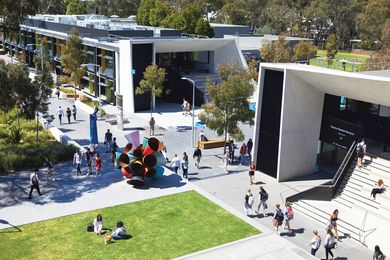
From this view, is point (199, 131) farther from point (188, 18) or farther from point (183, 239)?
point (188, 18)

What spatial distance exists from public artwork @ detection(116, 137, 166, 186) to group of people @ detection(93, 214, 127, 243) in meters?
4.79

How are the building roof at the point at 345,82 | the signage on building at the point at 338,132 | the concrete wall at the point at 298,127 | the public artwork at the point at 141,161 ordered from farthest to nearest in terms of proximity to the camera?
the concrete wall at the point at 298,127
the signage on building at the point at 338,132
the public artwork at the point at 141,161
the building roof at the point at 345,82

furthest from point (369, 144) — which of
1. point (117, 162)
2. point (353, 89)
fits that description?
point (117, 162)

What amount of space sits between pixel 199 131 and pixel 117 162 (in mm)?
10990

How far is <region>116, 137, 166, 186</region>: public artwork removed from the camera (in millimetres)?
23234

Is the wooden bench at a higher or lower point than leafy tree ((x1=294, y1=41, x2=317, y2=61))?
lower

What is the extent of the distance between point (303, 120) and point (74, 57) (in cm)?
2653

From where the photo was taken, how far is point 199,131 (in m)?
34.6

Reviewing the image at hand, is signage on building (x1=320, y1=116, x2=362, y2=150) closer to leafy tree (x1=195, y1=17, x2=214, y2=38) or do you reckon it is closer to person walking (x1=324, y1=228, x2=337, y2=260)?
person walking (x1=324, y1=228, x2=337, y2=260)

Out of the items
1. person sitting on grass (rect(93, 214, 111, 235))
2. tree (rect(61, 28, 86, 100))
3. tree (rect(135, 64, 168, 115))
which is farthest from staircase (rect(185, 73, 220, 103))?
person sitting on grass (rect(93, 214, 111, 235))

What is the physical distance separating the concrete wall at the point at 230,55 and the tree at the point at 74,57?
13.3 meters

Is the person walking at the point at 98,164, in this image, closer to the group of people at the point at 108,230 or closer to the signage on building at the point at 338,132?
the group of people at the point at 108,230

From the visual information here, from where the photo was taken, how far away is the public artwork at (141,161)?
915 inches

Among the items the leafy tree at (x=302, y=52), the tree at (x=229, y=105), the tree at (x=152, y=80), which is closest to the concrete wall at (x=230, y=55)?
the leafy tree at (x=302, y=52)
